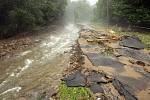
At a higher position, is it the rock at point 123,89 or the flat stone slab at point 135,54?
the flat stone slab at point 135,54

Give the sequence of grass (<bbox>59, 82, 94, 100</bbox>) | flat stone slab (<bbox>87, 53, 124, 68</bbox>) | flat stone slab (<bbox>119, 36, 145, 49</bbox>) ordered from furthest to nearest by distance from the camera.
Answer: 1. flat stone slab (<bbox>119, 36, 145, 49</bbox>)
2. flat stone slab (<bbox>87, 53, 124, 68</bbox>)
3. grass (<bbox>59, 82, 94, 100</bbox>)

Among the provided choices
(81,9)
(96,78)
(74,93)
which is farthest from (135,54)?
(81,9)

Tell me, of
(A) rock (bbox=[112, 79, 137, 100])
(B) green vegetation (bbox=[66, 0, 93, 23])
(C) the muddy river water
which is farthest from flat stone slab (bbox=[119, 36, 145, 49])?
(B) green vegetation (bbox=[66, 0, 93, 23])

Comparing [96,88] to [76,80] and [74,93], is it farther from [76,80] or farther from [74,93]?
[76,80]

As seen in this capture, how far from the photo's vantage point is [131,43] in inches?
754

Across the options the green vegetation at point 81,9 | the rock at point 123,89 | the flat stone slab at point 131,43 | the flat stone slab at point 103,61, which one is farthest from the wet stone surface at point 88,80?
the green vegetation at point 81,9

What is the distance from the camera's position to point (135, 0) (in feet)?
94.5

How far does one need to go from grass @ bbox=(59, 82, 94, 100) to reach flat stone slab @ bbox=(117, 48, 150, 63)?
6288mm

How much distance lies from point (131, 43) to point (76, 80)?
32.3ft

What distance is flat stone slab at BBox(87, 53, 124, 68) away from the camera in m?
13.1

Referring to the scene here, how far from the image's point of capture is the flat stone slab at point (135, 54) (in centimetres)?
1477

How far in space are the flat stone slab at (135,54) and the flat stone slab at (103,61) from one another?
1.84 meters

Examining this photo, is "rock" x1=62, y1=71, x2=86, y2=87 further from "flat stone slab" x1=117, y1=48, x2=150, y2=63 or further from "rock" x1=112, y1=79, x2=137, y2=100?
"flat stone slab" x1=117, y1=48, x2=150, y2=63

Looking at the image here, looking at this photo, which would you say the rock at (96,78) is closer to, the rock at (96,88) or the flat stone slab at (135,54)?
the rock at (96,88)
